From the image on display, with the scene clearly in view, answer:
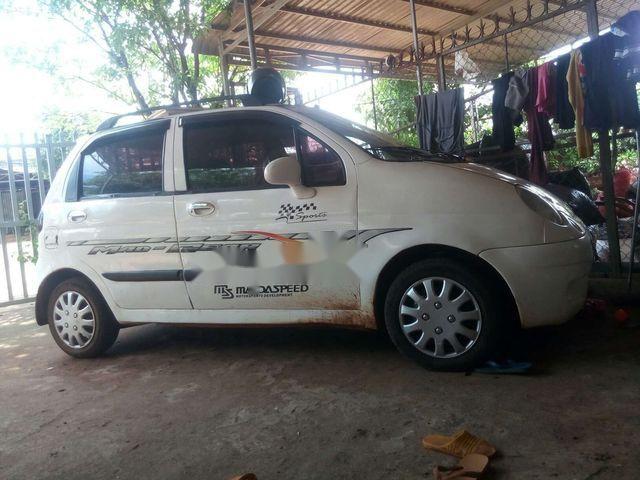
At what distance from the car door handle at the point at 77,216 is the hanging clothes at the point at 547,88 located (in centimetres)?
411

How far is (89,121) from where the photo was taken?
9.91 meters

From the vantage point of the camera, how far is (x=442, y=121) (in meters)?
6.27

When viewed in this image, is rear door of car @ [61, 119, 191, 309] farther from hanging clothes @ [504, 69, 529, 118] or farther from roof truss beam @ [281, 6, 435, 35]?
roof truss beam @ [281, 6, 435, 35]

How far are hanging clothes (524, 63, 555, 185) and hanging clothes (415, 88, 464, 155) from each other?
3.20 ft

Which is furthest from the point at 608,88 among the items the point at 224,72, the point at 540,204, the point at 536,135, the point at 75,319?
the point at 224,72

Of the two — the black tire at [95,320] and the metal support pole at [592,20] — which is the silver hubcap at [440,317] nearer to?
the black tire at [95,320]

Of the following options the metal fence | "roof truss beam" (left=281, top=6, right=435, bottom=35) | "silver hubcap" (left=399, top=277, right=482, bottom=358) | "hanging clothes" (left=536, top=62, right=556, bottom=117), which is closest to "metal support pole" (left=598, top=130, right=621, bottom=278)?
"hanging clothes" (left=536, top=62, right=556, bottom=117)

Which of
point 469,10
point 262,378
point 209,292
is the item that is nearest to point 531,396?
point 262,378

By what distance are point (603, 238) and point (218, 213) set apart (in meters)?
3.98

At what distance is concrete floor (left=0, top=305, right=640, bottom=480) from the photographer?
2.27 meters

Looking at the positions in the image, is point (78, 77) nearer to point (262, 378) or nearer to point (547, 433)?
point (262, 378)

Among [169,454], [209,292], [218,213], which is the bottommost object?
[169,454]

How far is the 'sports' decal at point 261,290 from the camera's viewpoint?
346cm

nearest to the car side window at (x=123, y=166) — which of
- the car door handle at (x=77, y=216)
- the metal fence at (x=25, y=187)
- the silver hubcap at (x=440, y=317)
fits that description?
the car door handle at (x=77, y=216)
